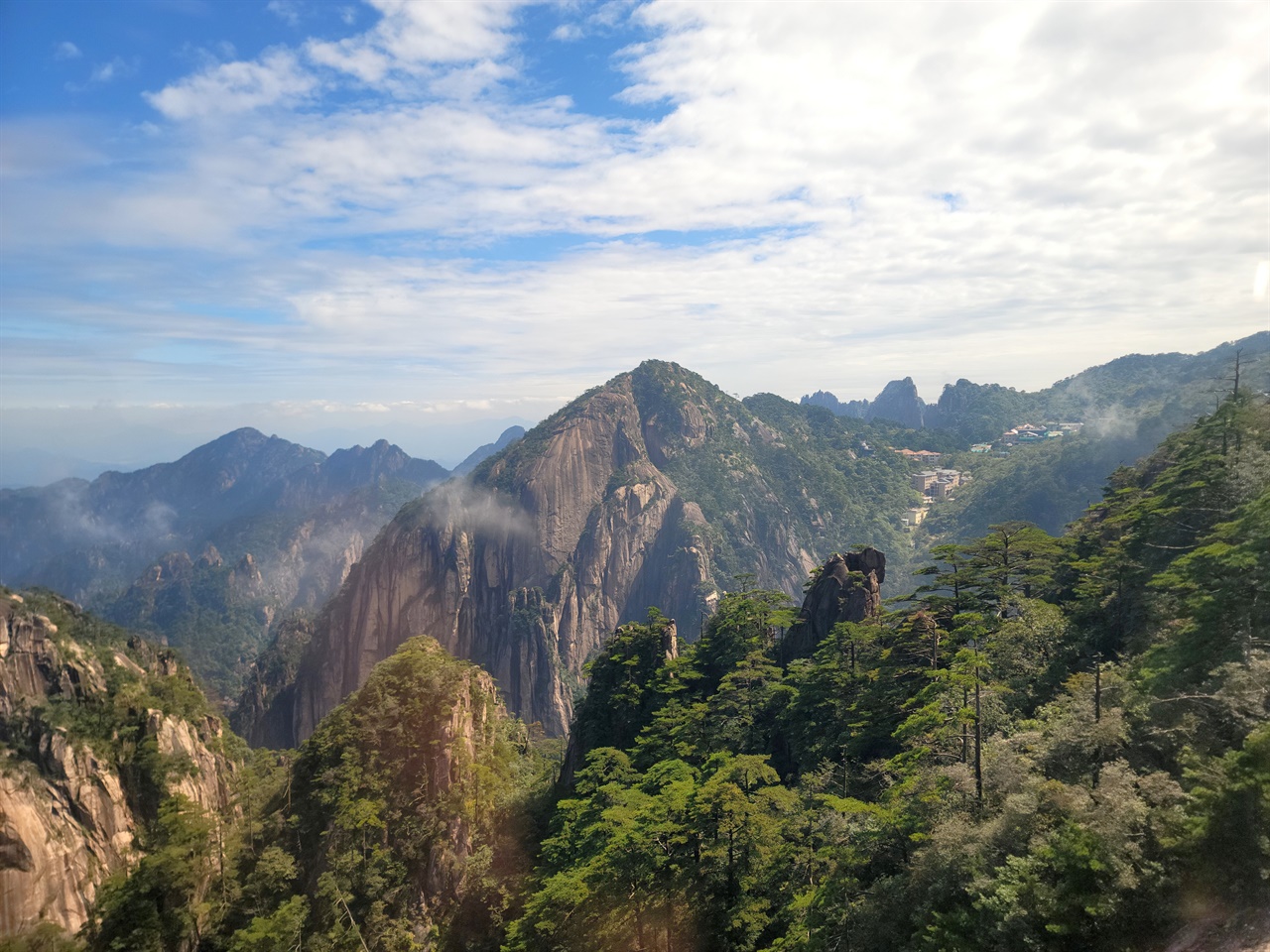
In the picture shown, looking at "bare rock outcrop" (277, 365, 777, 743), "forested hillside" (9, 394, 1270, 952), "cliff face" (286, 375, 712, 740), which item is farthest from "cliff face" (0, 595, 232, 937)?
"cliff face" (286, 375, 712, 740)

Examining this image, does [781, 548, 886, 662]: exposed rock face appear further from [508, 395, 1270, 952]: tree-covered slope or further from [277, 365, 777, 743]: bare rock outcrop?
[277, 365, 777, 743]: bare rock outcrop

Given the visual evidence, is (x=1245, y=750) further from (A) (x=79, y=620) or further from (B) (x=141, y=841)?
(A) (x=79, y=620)

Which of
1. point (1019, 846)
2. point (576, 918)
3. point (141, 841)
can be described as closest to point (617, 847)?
point (576, 918)

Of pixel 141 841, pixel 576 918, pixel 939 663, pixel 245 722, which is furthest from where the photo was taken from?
pixel 245 722

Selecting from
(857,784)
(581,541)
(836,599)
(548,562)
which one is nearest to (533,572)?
(548,562)

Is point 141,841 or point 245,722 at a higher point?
point 141,841

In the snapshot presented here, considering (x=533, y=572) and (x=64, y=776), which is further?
(x=533, y=572)

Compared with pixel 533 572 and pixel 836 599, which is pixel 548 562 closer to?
pixel 533 572
